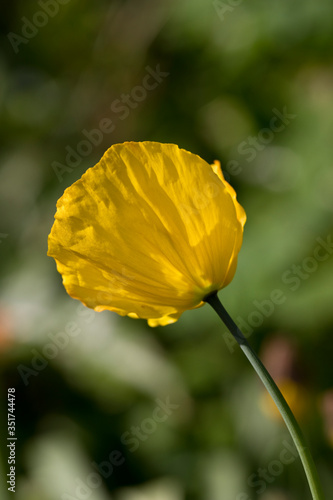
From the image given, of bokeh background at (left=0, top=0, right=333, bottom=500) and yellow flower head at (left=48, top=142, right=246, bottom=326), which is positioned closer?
yellow flower head at (left=48, top=142, right=246, bottom=326)

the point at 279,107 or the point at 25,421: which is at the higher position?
the point at 279,107

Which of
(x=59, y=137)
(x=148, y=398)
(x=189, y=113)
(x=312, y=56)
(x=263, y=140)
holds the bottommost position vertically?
(x=148, y=398)

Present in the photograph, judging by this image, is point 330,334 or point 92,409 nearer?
point 330,334

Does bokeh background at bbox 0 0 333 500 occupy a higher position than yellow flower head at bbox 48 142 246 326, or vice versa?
yellow flower head at bbox 48 142 246 326

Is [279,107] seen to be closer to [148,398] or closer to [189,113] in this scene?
[189,113]

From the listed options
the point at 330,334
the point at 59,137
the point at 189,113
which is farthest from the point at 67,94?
the point at 330,334

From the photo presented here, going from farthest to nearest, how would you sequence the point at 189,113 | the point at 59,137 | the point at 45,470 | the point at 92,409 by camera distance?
the point at 59,137 → the point at 189,113 → the point at 92,409 → the point at 45,470
